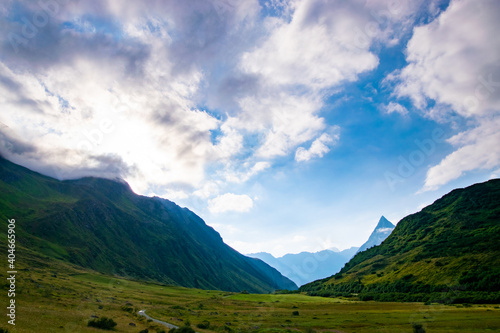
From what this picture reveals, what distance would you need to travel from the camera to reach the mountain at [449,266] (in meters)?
97.3

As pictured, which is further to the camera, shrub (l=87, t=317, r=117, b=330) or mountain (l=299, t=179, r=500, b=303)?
mountain (l=299, t=179, r=500, b=303)

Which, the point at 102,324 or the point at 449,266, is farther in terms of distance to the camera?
the point at 449,266

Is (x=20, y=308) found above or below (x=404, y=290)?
above

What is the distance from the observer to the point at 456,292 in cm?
9538

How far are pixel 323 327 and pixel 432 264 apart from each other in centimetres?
10974

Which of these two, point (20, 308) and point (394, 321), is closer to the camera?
point (20, 308)

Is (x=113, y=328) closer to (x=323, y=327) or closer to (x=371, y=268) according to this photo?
(x=323, y=327)

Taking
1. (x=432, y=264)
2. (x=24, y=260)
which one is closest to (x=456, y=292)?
(x=432, y=264)

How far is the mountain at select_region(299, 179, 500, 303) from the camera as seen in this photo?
97312mm

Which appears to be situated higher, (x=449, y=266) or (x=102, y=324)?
(x=449, y=266)

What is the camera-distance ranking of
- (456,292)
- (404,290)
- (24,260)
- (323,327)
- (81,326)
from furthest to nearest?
1. (24,260)
2. (404,290)
3. (456,292)
4. (323,327)
5. (81,326)

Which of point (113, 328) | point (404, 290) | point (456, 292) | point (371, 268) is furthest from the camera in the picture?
point (371, 268)

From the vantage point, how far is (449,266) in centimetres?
11869

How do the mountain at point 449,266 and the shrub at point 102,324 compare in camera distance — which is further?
the mountain at point 449,266
